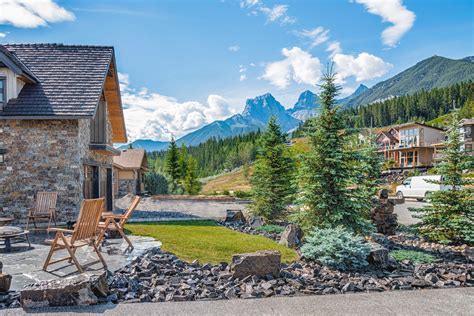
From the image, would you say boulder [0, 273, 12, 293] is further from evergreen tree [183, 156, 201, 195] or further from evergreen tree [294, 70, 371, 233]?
evergreen tree [183, 156, 201, 195]

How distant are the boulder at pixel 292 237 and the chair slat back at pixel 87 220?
507 cm

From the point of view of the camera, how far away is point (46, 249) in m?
7.26

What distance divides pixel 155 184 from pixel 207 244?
76.2 ft

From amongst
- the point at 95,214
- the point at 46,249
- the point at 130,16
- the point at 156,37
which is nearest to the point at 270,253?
the point at 95,214

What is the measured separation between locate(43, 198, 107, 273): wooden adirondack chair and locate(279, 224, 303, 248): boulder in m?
4.96

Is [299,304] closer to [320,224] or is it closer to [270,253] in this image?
[270,253]

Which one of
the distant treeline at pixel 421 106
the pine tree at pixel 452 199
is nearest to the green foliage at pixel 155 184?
the pine tree at pixel 452 199

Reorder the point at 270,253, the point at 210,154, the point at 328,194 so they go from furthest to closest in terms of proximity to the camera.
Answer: the point at 210,154
the point at 328,194
the point at 270,253

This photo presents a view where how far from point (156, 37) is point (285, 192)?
8099mm

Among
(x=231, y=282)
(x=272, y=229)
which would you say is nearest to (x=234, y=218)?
(x=272, y=229)

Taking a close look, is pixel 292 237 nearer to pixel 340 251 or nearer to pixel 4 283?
pixel 340 251

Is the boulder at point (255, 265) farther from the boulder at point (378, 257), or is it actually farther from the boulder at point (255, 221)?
the boulder at point (255, 221)

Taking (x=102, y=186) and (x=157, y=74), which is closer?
(x=102, y=186)

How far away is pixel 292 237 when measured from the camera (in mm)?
9125
